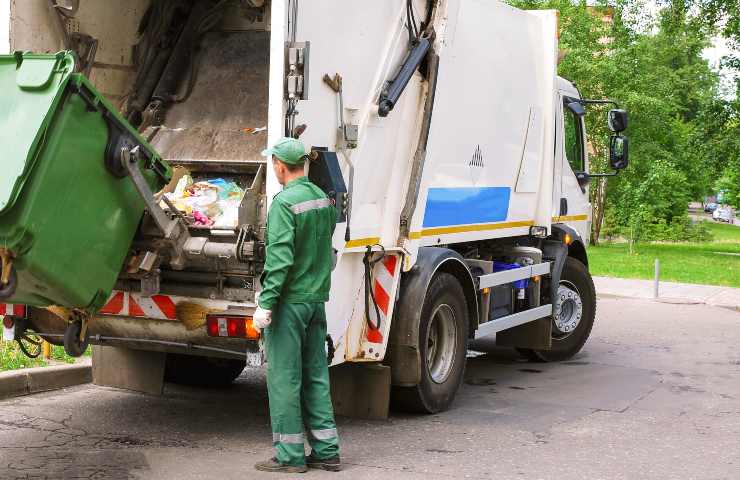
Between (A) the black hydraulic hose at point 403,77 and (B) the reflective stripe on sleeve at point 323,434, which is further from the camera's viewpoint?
(A) the black hydraulic hose at point 403,77

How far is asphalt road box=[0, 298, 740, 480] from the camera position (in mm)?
5875

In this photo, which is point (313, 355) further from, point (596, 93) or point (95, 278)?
point (596, 93)

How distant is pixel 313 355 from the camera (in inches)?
226

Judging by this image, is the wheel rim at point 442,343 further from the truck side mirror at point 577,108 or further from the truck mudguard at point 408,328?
the truck side mirror at point 577,108

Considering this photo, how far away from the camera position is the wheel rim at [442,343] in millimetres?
7414

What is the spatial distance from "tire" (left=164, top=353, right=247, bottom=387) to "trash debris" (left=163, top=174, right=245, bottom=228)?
1900 mm

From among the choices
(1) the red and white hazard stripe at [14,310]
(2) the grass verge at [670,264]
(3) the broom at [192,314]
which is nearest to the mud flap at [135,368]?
(1) the red and white hazard stripe at [14,310]

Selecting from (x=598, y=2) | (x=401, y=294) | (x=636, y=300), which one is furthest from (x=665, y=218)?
(x=401, y=294)

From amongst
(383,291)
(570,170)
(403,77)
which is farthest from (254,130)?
(570,170)

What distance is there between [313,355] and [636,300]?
10.7m

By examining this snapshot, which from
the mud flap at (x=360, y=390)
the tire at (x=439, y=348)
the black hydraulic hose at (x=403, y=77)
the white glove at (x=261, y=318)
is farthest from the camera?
the tire at (x=439, y=348)

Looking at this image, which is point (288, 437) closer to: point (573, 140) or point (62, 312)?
point (62, 312)

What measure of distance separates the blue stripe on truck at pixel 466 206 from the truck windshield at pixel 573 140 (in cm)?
141

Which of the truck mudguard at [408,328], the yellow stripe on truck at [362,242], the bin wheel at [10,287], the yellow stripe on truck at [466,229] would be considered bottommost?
the truck mudguard at [408,328]
